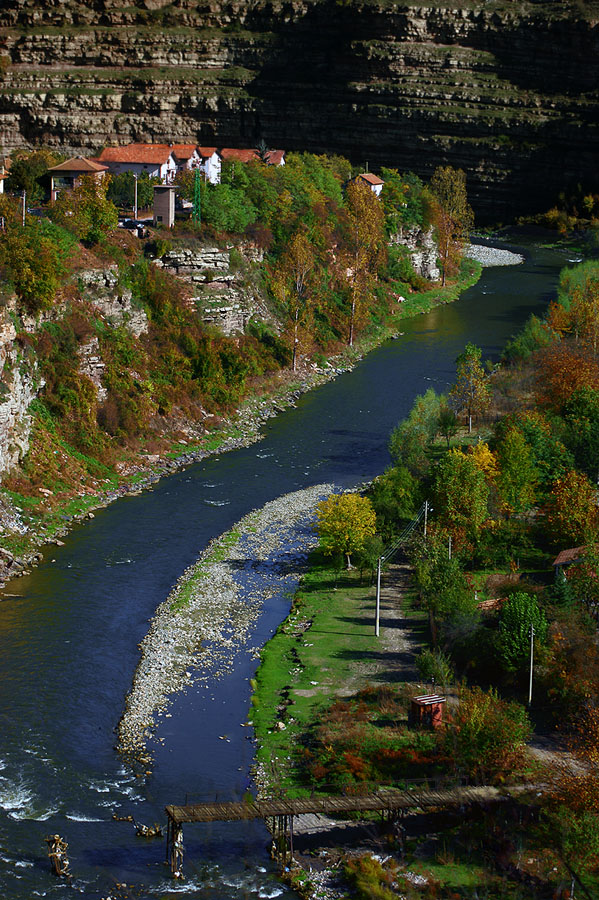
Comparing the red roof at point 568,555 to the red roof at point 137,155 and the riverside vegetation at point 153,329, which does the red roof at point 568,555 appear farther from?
the red roof at point 137,155

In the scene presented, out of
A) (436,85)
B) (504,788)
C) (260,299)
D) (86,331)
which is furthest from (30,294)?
(436,85)

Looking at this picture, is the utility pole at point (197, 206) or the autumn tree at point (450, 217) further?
the autumn tree at point (450, 217)

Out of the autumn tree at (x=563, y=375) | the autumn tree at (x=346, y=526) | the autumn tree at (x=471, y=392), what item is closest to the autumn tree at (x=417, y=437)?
the autumn tree at (x=471, y=392)

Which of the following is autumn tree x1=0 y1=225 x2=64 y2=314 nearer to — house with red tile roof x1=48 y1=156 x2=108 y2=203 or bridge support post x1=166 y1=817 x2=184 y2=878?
house with red tile roof x1=48 y1=156 x2=108 y2=203

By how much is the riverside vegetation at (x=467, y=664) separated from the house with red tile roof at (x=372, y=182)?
152 feet

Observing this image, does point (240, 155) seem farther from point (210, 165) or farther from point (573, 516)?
point (573, 516)

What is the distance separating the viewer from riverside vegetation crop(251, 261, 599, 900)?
2847 centimetres

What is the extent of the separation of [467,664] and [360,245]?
52.5m

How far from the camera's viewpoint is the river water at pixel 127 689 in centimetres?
2841

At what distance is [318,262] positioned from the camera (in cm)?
8044

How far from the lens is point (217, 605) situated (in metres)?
42.0

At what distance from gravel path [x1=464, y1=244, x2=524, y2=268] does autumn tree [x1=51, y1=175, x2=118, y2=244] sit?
5147 cm

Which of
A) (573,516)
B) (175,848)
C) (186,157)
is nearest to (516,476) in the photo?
(573,516)

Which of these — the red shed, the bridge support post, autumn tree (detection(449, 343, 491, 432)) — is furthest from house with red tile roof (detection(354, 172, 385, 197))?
the bridge support post
